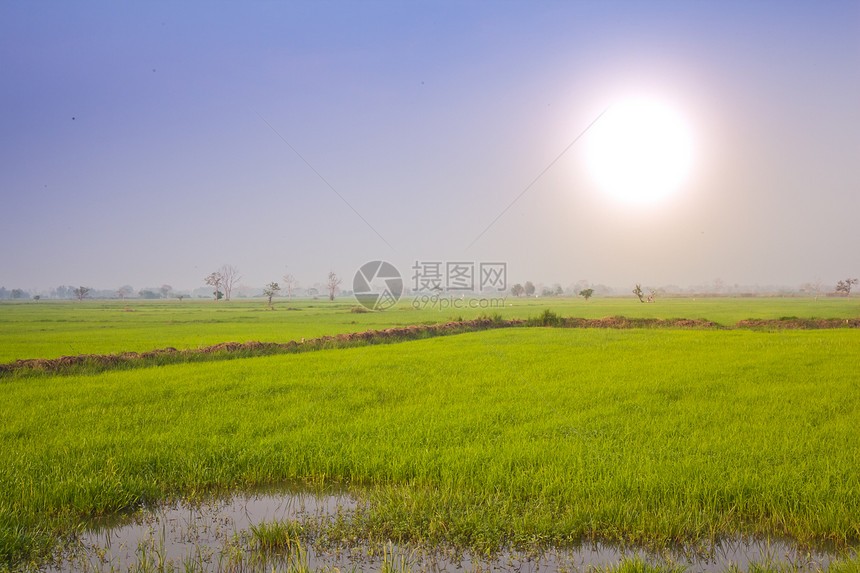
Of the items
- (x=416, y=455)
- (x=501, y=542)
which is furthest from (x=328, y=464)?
(x=501, y=542)

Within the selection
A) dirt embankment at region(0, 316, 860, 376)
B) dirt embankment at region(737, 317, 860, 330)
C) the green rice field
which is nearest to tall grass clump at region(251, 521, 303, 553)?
the green rice field

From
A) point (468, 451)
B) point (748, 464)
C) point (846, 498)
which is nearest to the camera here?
point (846, 498)

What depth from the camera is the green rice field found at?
3992 millimetres

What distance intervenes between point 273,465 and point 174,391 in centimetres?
486

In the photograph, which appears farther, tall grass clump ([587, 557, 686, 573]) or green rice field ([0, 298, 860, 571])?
green rice field ([0, 298, 860, 571])

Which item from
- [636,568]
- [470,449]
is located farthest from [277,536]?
[636,568]

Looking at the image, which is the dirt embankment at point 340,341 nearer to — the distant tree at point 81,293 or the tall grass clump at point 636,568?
the tall grass clump at point 636,568

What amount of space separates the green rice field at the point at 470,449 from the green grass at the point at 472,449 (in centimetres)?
2

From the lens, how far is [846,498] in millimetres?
4320

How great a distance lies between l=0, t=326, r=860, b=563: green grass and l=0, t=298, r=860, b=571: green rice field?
25mm

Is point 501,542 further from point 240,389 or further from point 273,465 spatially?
point 240,389

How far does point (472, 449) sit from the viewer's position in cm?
557

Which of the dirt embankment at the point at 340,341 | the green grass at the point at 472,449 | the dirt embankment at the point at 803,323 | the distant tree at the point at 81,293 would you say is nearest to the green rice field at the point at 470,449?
the green grass at the point at 472,449

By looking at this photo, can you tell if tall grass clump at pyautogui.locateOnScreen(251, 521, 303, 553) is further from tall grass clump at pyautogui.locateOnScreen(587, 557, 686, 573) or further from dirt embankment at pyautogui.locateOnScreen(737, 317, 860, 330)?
dirt embankment at pyautogui.locateOnScreen(737, 317, 860, 330)
